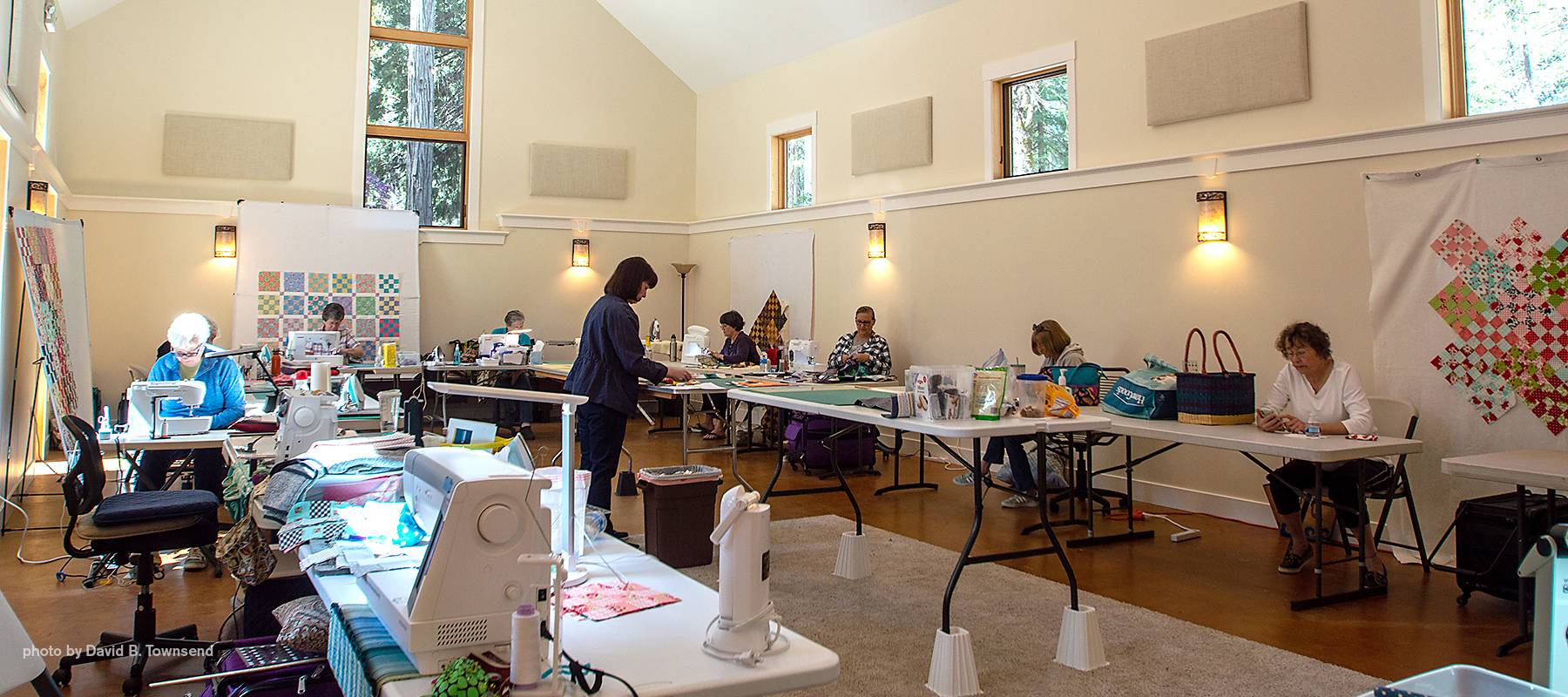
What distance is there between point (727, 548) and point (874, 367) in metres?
5.94

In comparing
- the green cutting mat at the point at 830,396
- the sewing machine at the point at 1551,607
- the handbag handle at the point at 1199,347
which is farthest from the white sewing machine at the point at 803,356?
the sewing machine at the point at 1551,607

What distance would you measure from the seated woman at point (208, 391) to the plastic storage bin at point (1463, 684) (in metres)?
4.86

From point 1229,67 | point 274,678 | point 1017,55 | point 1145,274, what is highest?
Result: point 1017,55

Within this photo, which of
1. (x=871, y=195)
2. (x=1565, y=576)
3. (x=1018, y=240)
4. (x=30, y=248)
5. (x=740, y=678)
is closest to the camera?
(x=740, y=678)

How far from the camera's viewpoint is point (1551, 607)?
1.67 metres

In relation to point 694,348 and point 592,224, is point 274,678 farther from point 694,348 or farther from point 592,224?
point 592,224

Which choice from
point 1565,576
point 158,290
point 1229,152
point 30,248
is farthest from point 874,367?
point 158,290

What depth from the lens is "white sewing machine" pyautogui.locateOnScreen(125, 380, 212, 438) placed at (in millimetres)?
4246

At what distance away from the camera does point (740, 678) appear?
1.51 m

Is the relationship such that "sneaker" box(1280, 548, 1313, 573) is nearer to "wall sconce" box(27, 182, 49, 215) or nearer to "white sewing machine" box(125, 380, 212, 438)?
"white sewing machine" box(125, 380, 212, 438)

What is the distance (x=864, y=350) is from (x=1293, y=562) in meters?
3.90

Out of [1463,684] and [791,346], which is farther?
[791,346]

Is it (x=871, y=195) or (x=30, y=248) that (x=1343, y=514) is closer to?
(x=871, y=195)

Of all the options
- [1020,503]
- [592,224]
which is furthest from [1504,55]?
[592,224]
